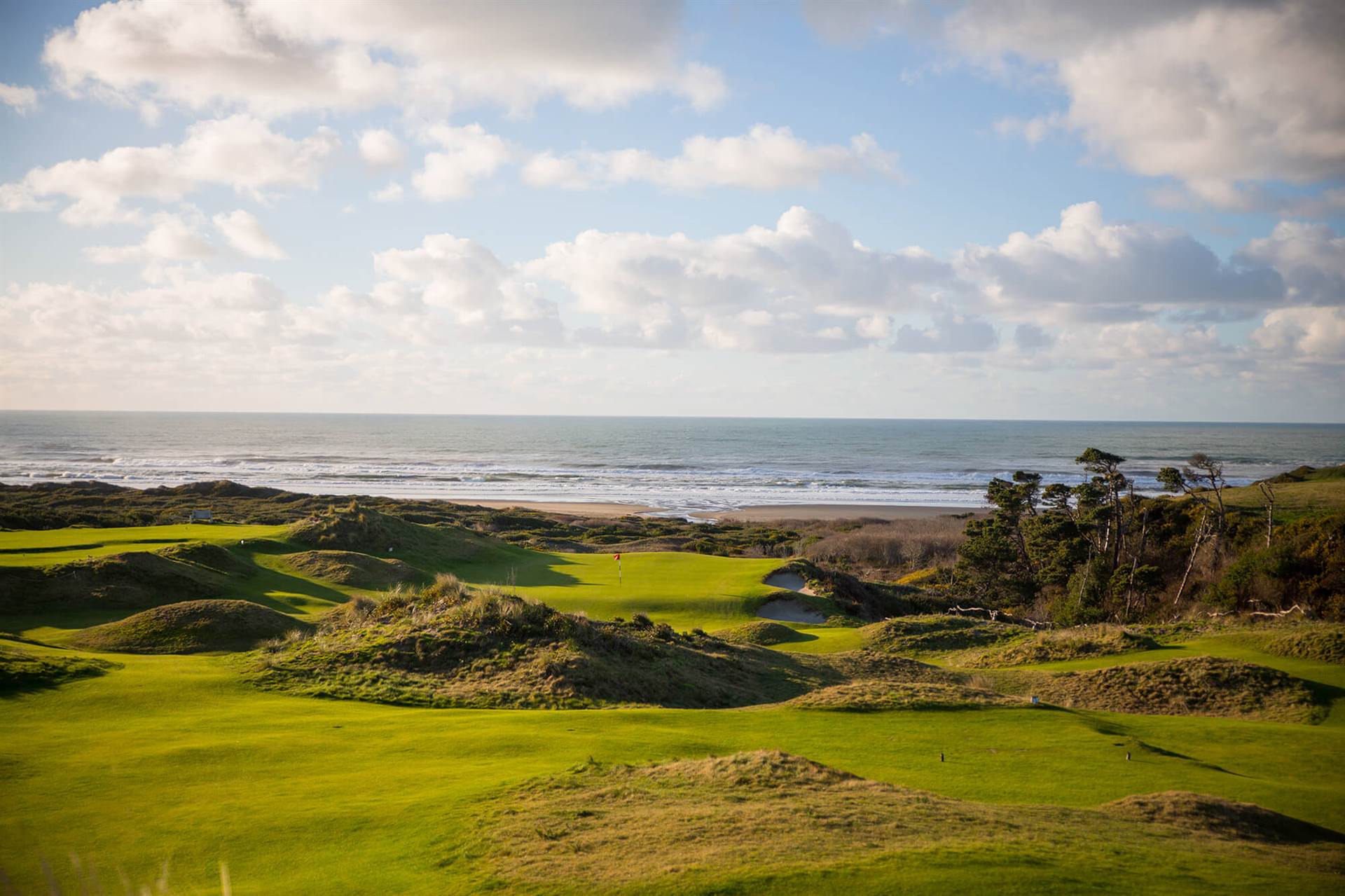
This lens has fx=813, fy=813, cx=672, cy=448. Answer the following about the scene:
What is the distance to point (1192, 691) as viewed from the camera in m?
14.7

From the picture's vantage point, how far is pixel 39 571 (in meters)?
22.0

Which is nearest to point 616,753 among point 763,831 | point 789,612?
point 763,831

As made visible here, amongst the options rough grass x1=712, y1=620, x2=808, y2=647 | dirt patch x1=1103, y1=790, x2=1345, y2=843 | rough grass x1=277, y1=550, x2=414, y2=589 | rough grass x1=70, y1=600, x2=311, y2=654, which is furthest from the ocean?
dirt patch x1=1103, y1=790, x2=1345, y2=843

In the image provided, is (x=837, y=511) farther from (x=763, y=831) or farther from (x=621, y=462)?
(x=763, y=831)

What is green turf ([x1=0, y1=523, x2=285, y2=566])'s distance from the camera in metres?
25.4

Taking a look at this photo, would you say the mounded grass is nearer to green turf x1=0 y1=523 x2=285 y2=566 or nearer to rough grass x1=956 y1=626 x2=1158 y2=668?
green turf x1=0 y1=523 x2=285 y2=566

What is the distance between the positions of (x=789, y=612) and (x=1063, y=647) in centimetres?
1142

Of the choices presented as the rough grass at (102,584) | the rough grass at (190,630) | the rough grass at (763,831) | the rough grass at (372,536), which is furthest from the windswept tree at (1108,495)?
the rough grass at (102,584)

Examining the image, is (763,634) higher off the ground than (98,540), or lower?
lower

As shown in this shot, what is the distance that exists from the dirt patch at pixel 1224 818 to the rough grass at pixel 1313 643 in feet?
35.8

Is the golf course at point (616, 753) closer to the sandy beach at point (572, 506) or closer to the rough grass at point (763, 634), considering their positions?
the rough grass at point (763, 634)

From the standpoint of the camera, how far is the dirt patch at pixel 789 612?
29516mm

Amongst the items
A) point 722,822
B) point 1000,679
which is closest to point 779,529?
point 1000,679

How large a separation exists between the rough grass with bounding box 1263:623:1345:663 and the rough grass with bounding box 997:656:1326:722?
257 cm
